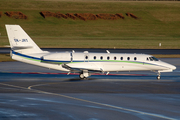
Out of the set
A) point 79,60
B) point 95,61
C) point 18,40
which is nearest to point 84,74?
point 79,60

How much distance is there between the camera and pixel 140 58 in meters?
32.4

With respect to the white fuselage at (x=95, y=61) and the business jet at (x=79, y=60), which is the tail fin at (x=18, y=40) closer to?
the business jet at (x=79, y=60)

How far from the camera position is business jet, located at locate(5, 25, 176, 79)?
1249 inches

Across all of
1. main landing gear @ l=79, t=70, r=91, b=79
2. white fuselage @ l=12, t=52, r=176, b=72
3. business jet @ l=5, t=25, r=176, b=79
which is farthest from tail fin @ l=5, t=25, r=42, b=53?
main landing gear @ l=79, t=70, r=91, b=79

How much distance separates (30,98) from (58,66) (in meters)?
A: 10.7

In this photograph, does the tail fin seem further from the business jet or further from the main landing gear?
the main landing gear

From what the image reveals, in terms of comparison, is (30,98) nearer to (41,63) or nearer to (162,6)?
(41,63)

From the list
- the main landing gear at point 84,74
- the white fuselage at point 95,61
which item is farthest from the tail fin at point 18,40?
the main landing gear at point 84,74

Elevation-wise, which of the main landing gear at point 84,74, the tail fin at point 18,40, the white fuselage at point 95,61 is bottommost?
the main landing gear at point 84,74

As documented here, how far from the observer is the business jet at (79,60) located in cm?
3172

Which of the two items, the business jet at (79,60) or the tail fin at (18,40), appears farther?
the tail fin at (18,40)

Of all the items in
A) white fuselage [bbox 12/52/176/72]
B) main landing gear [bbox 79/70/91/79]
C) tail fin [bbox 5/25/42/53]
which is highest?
tail fin [bbox 5/25/42/53]

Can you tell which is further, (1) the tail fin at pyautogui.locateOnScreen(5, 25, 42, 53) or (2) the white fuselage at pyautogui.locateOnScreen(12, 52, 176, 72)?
(1) the tail fin at pyautogui.locateOnScreen(5, 25, 42, 53)

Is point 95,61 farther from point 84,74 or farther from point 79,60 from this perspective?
point 84,74
